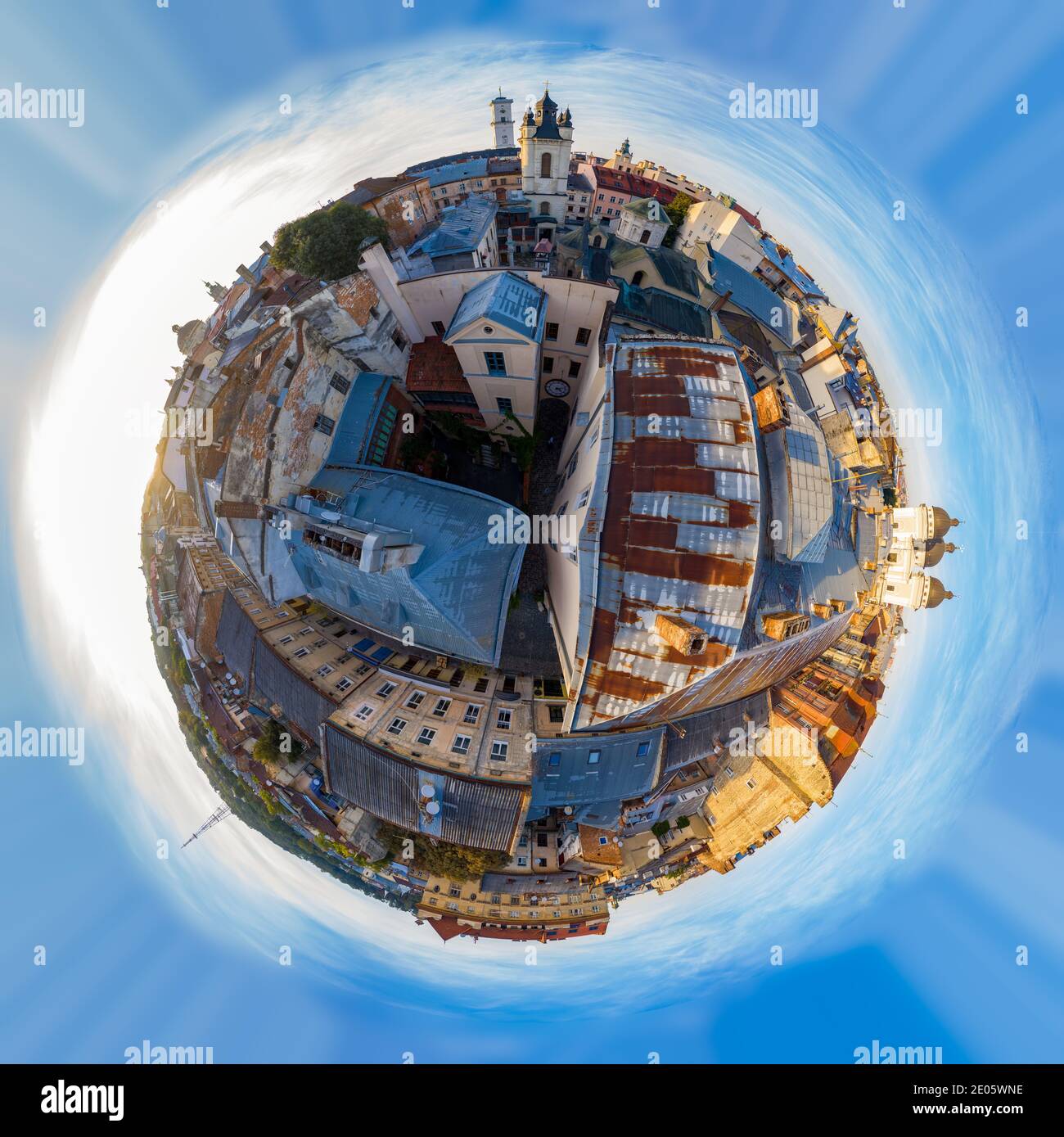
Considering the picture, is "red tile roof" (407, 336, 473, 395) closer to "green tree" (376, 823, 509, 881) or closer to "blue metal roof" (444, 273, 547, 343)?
"blue metal roof" (444, 273, 547, 343)

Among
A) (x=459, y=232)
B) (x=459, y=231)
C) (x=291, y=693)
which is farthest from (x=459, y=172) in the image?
(x=291, y=693)

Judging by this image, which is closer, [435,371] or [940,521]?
[940,521]

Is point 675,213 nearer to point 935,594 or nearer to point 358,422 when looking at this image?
point 358,422

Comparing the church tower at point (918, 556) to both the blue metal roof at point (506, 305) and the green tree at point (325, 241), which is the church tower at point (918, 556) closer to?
the blue metal roof at point (506, 305)

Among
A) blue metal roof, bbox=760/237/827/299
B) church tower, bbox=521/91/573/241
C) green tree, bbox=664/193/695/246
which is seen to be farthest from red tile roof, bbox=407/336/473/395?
blue metal roof, bbox=760/237/827/299

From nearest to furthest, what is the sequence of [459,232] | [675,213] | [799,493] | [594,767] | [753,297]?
[799,493] → [594,767] → [459,232] → [753,297] → [675,213]

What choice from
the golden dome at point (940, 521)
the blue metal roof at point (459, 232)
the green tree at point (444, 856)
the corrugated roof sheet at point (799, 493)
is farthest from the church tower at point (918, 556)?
the blue metal roof at point (459, 232)

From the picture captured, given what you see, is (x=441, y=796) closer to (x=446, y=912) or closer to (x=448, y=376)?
(x=446, y=912)
